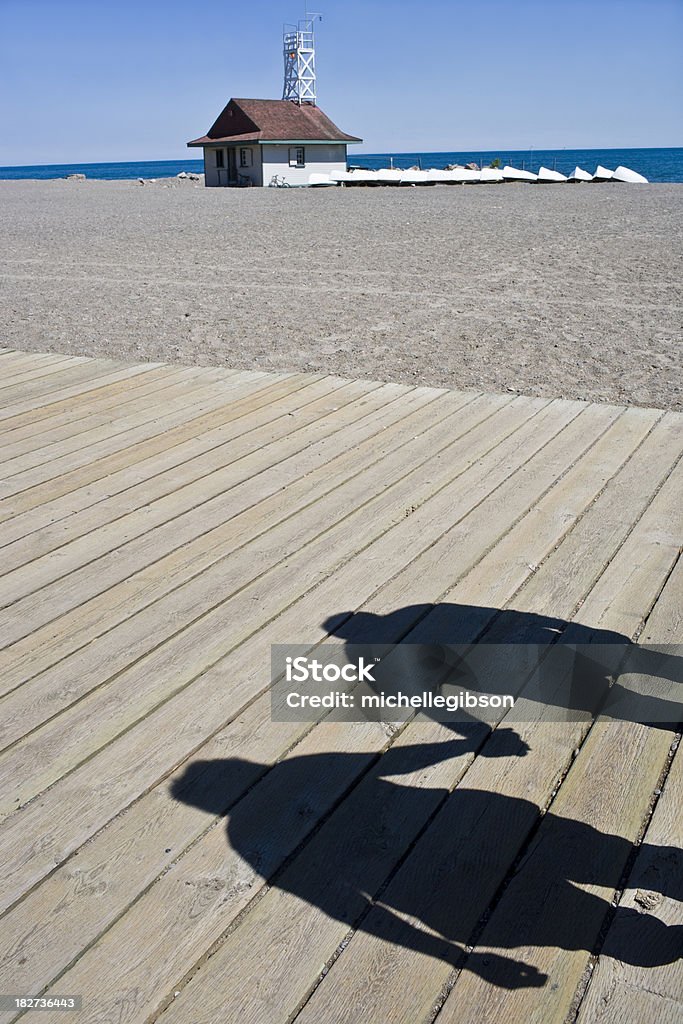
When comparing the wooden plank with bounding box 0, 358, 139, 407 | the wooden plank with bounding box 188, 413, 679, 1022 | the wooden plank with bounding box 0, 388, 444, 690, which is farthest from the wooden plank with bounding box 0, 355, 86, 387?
the wooden plank with bounding box 188, 413, 679, 1022

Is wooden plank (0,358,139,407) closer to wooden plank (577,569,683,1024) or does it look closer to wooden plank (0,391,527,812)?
wooden plank (0,391,527,812)

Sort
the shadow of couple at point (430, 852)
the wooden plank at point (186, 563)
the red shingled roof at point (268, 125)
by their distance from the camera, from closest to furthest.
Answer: the shadow of couple at point (430, 852) < the wooden plank at point (186, 563) < the red shingled roof at point (268, 125)

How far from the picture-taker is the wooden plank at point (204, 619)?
2.34m

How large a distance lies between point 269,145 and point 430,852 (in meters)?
47.3

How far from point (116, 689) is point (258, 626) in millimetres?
506

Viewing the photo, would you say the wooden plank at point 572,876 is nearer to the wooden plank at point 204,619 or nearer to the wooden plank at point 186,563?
the wooden plank at point 204,619

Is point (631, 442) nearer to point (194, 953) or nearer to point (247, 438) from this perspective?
point (247, 438)

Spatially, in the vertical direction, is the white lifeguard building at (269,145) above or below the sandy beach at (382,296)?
above

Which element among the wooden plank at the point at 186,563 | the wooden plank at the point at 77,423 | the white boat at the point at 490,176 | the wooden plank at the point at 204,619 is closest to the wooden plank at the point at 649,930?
the wooden plank at the point at 204,619

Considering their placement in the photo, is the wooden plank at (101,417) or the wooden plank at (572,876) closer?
the wooden plank at (572,876)

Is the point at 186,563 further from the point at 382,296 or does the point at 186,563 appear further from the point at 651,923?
the point at 382,296

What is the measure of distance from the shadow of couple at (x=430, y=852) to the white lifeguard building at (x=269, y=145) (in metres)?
45.3

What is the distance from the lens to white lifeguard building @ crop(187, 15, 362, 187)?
45625mm

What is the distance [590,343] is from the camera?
809 cm
